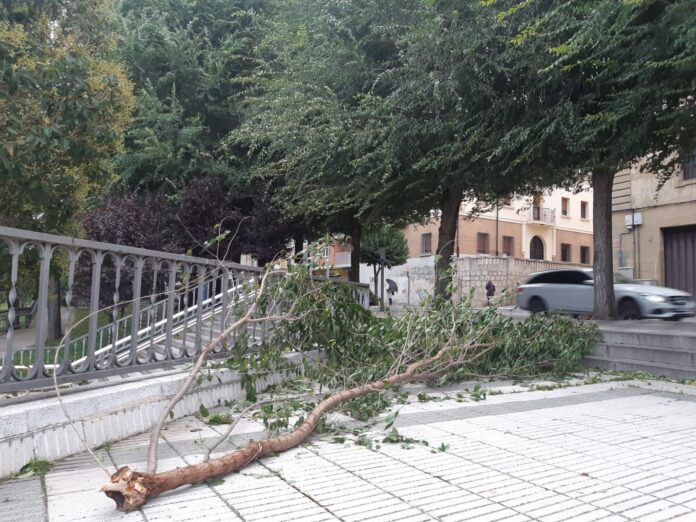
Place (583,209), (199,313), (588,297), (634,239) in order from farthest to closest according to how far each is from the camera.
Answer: (583,209)
(634,239)
(588,297)
(199,313)

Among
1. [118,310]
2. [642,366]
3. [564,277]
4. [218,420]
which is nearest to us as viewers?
[118,310]

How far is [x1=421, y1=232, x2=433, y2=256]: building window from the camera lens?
42.3 m

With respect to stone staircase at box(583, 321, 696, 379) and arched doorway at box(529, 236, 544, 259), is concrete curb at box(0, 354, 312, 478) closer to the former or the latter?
stone staircase at box(583, 321, 696, 379)

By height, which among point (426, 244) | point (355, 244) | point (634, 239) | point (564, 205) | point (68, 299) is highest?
point (564, 205)

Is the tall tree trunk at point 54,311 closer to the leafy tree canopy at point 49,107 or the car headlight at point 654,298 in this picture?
the leafy tree canopy at point 49,107

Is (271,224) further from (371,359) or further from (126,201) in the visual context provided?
(371,359)

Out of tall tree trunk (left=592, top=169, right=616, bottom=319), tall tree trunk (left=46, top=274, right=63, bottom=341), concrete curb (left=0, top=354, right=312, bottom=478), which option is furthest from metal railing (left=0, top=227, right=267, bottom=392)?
tall tree trunk (left=592, top=169, right=616, bottom=319)

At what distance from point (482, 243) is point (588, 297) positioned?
26437mm

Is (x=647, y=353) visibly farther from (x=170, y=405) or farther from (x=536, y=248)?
(x=536, y=248)

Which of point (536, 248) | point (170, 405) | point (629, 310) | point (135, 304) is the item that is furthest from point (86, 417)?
point (536, 248)

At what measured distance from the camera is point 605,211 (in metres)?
12.8

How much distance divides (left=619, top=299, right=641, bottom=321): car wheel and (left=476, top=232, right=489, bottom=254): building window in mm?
26800

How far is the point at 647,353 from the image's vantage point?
345 inches

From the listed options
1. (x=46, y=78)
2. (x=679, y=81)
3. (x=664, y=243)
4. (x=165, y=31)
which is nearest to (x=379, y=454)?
(x=46, y=78)
